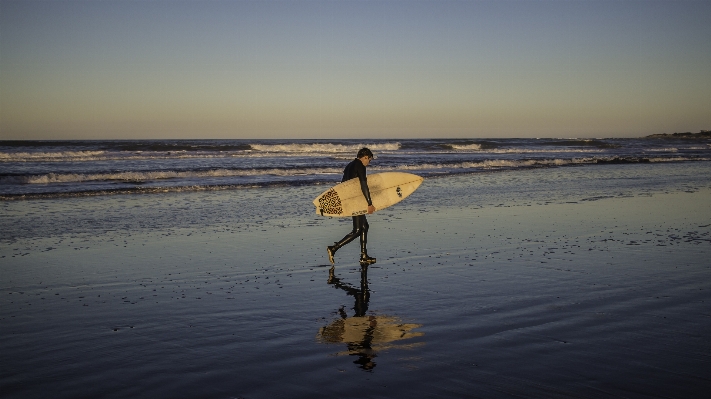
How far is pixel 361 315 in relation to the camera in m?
6.36

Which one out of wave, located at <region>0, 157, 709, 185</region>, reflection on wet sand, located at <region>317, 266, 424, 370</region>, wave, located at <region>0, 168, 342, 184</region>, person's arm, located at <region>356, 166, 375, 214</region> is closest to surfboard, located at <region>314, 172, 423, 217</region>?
person's arm, located at <region>356, 166, 375, 214</region>

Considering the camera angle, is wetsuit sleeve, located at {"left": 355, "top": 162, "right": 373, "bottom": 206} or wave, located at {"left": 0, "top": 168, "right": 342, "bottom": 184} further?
wave, located at {"left": 0, "top": 168, "right": 342, "bottom": 184}

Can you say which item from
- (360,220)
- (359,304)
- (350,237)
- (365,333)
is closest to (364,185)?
(360,220)

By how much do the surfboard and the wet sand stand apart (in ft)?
2.15

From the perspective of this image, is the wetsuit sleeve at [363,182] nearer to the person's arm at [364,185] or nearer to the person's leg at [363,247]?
the person's arm at [364,185]

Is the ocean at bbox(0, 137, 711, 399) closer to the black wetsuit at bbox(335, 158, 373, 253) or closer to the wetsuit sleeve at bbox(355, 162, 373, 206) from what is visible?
the black wetsuit at bbox(335, 158, 373, 253)

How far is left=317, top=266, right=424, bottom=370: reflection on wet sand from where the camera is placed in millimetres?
5211

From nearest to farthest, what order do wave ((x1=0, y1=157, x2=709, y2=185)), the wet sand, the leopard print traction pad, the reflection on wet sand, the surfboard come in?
the wet sand
the reflection on wet sand
the surfboard
the leopard print traction pad
wave ((x1=0, y1=157, x2=709, y2=185))

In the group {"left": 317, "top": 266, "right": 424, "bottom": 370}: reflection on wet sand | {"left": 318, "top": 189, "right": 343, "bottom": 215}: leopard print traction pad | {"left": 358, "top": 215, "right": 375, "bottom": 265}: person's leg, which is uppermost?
{"left": 318, "top": 189, "right": 343, "bottom": 215}: leopard print traction pad

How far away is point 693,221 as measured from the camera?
12562 millimetres

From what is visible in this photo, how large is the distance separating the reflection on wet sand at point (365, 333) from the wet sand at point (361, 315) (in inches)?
1.1

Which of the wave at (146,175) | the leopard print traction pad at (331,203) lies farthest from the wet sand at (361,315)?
the wave at (146,175)

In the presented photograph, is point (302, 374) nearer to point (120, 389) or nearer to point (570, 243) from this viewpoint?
point (120, 389)

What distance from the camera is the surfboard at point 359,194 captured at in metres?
9.93
